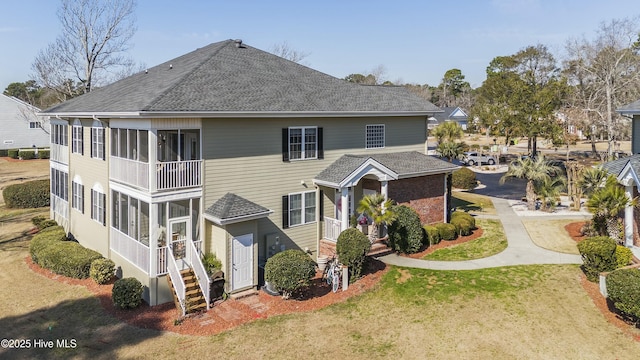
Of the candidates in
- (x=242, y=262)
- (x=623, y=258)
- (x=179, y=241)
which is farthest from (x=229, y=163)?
(x=623, y=258)

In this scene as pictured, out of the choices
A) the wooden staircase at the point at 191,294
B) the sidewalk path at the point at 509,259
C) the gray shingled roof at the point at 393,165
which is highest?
the gray shingled roof at the point at 393,165

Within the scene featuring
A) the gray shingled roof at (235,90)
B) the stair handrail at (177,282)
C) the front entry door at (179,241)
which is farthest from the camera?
the gray shingled roof at (235,90)

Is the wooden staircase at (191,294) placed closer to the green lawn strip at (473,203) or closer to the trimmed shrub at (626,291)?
the trimmed shrub at (626,291)

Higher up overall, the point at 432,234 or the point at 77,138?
the point at 77,138

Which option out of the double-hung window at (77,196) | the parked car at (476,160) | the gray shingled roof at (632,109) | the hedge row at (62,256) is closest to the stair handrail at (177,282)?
the hedge row at (62,256)

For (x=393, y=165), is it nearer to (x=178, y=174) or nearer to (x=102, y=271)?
(x=178, y=174)

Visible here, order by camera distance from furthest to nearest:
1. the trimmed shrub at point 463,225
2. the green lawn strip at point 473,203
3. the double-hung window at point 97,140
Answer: the green lawn strip at point 473,203 → the trimmed shrub at point 463,225 → the double-hung window at point 97,140

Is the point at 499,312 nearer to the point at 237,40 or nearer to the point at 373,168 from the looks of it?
the point at 373,168
